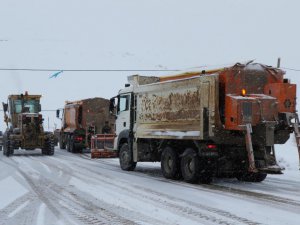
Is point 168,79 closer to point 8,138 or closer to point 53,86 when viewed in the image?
point 8,138

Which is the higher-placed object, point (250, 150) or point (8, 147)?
point (250, 150)

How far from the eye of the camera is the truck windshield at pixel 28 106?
25859mm

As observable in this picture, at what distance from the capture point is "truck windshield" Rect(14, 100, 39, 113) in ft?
84.8

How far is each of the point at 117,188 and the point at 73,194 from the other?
4.31 feet

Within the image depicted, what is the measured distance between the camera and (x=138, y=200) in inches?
378

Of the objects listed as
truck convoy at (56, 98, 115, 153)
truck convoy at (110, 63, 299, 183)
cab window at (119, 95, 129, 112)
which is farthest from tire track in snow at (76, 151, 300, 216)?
truck convoy at (56, 98, 115, 153)

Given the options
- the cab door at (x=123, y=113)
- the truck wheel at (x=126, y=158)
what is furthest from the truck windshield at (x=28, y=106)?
the truck wheel at (x=126, y=158)

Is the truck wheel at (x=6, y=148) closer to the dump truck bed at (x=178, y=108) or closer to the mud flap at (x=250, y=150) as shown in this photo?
the dump truck bed at (x=178, y=108)

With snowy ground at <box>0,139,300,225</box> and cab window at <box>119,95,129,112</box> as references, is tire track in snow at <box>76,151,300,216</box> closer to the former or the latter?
snowy ground at <box>0,139,300,225</box>

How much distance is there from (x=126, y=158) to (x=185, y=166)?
3.52 metres

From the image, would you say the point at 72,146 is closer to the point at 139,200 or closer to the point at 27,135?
the point at 27,135

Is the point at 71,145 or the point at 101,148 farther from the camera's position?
the point at 71,145

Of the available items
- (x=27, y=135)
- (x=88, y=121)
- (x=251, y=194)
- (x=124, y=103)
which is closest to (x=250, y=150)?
(x=251, y=194)

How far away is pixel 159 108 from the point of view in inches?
543
